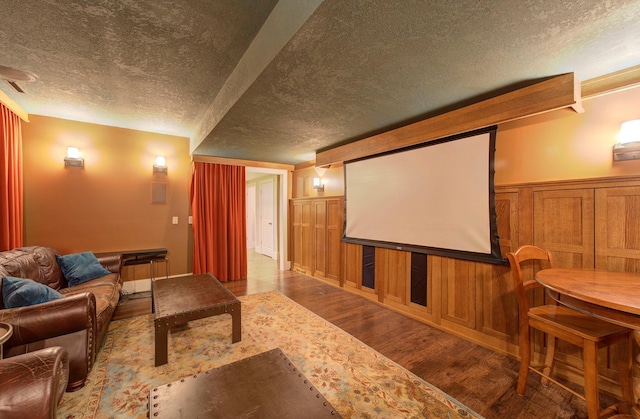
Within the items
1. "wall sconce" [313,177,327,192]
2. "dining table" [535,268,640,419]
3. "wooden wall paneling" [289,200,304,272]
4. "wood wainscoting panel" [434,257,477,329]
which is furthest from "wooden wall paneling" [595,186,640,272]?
"wooden wall paneling" [289,200,304,272]

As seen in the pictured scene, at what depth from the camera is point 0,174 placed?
271 cm

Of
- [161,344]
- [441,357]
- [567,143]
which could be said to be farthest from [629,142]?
[161,344]

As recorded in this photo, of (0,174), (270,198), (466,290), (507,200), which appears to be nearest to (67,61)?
(0,174)

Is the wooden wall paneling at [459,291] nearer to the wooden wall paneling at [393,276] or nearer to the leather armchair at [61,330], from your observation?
the wooden wall paneling at [393,276]

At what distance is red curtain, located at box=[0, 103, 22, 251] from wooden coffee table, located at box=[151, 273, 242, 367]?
1718mm

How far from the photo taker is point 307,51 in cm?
153

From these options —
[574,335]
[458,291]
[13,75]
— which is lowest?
[458,291]

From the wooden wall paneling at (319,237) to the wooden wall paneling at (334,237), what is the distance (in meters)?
0.10

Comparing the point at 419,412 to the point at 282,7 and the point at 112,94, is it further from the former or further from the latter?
the point at 112,94

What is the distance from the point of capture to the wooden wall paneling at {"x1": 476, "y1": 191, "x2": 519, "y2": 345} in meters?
2.22

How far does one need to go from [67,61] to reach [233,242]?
10.8 feet

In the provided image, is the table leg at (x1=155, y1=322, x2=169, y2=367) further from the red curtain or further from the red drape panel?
the red drape panel

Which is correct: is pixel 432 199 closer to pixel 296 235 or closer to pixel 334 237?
pixel 334 237

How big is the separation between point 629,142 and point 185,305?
Answer: 380 centimetres
